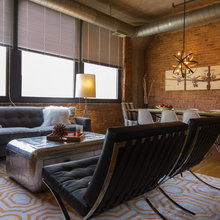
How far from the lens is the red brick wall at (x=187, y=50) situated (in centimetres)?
575

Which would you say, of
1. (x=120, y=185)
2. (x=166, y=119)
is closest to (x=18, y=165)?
(x=120, y=185)

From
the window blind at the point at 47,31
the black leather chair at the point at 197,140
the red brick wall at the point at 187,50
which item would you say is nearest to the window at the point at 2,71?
the window blind at the point at 47,31

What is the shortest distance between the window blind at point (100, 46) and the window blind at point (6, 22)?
1.81 meters

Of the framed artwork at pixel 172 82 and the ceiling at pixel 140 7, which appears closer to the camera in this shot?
the ceiling at pixel 140 7

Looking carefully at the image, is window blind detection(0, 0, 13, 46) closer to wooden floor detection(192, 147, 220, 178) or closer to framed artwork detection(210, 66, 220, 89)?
wooden floor detection(192, 147, 220, 178)

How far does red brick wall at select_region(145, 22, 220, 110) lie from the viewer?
226 inches

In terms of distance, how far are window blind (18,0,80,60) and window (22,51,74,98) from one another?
19 centimetres

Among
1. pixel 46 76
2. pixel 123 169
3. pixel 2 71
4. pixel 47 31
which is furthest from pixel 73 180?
pixel 47 31

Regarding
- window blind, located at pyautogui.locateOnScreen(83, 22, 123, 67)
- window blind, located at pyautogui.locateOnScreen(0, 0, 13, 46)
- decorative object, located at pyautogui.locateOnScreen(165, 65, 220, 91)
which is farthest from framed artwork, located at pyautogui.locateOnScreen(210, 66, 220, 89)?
window blind, located at pyautogui.locateOnScreen(0, 0, 13, 46)

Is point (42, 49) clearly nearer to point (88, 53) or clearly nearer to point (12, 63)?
point (12, 63)

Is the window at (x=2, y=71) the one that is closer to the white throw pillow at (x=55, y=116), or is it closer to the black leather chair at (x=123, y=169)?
the white throw pillow at (x=55, y=116)

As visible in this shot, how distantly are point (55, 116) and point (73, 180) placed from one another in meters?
2.71

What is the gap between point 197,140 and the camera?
1.87m

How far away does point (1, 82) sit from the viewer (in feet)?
13.6
